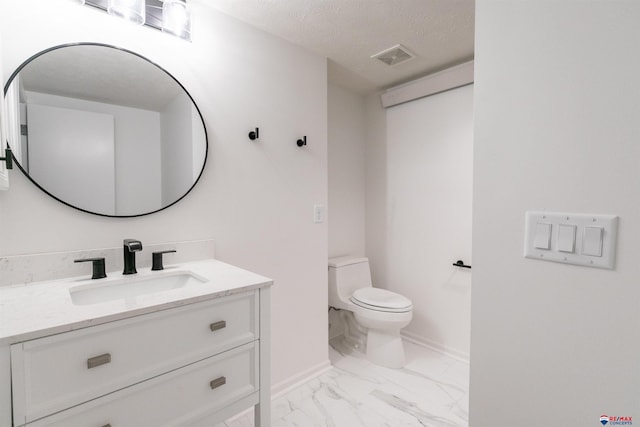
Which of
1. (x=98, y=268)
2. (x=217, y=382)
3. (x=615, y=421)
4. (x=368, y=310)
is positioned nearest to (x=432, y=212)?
(x=368, y=310)

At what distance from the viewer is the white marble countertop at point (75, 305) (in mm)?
753

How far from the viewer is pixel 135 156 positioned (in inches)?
54.1

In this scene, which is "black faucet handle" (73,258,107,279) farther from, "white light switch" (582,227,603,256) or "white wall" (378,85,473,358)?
"white wall" (378,85,473,358)

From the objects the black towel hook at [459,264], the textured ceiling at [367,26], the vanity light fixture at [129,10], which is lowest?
the black towel hook at [459,264]

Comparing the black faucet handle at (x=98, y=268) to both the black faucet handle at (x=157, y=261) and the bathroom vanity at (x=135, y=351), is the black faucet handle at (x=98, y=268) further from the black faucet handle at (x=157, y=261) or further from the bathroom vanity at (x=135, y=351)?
the black faucet handle at (x=157, y=261)

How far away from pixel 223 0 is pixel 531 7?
1.40m

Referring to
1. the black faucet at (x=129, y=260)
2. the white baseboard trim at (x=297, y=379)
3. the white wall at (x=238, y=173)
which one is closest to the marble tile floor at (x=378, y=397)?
the white baseboard trim at (x=297, y=379)

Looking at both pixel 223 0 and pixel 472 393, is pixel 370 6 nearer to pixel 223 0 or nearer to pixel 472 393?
pixel 223 0

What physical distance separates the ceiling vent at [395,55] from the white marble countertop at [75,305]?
175 cm

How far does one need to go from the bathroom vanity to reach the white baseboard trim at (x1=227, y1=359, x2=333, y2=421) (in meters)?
0.71

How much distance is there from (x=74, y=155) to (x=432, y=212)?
90.9 inches

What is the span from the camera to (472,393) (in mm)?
889

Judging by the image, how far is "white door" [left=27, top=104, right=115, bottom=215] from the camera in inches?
45.1

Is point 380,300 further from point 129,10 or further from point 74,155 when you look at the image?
point 129,10
